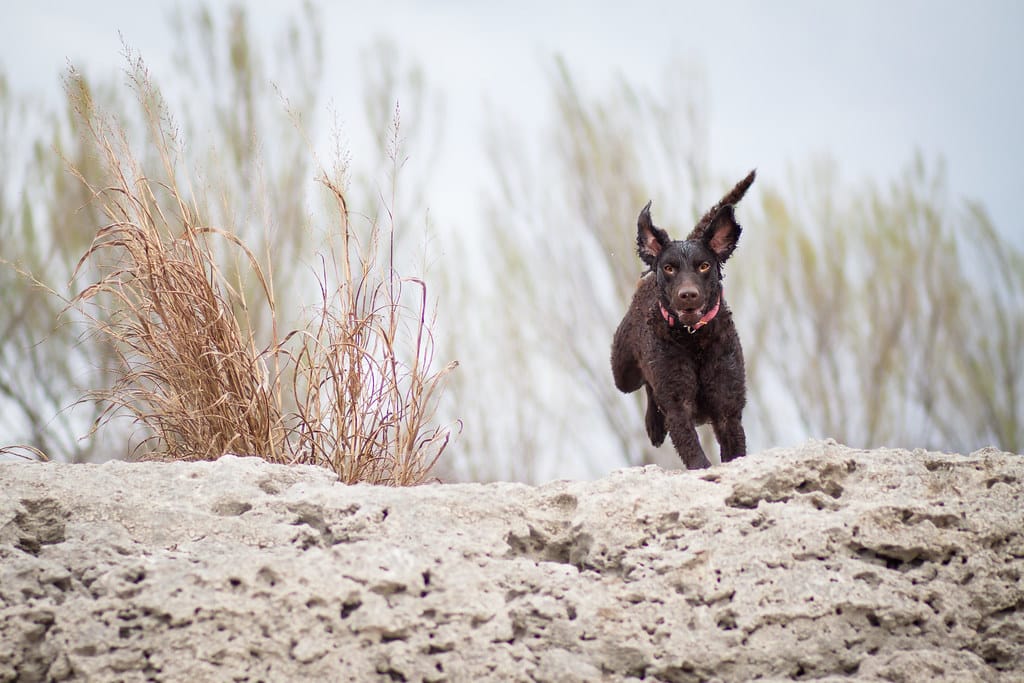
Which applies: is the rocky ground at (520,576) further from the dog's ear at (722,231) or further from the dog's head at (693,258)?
the dog's ear at (722,231)

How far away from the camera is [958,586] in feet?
9.11

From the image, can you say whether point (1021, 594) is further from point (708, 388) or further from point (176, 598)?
point (176, 598)

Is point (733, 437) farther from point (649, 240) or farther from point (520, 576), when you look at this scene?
point (520, 576)

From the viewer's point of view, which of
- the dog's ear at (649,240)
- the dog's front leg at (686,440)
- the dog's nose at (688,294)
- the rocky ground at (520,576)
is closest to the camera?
the rocky ground at (520,576)

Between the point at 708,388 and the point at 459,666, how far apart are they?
62.6 inches

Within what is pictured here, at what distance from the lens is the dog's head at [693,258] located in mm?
3451

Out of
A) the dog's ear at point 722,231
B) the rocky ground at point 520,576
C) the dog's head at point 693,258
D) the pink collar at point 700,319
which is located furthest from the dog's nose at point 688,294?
the rocky ground at point 520,576

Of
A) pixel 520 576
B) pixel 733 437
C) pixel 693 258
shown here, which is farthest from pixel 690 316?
pixel 520 576

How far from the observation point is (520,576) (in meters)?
2.73

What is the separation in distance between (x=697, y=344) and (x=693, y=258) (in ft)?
1.11

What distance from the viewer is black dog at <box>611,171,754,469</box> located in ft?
11.7

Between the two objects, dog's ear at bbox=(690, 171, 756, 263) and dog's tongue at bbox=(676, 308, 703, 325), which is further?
dog's ear at bbox=(690, 171, 756, 263)

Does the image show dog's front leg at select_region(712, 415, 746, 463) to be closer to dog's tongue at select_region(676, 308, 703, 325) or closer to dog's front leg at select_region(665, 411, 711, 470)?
dog's front leg at select_region(665, 411, 711, 470)

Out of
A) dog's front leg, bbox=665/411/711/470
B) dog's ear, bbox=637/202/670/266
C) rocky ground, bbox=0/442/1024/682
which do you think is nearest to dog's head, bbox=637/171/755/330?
dog's ear, bbox=637/202/670/266
